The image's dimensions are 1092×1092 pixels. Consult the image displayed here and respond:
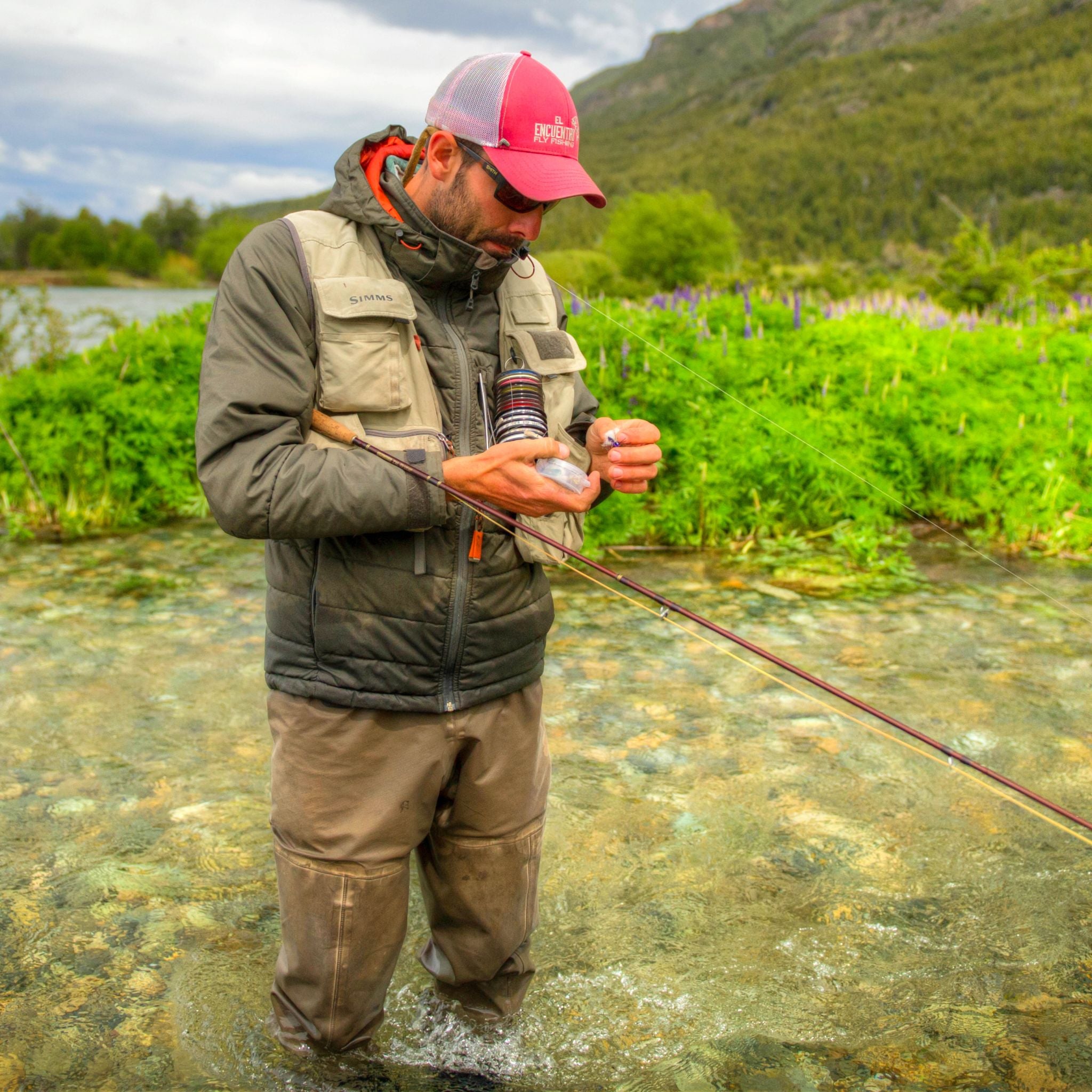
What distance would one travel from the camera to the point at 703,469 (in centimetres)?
704

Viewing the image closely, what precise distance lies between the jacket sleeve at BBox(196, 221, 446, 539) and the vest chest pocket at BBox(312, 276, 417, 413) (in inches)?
1.6

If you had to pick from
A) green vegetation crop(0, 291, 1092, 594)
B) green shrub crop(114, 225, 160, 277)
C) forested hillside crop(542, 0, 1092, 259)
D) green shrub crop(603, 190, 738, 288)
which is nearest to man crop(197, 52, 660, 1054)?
green vegetation crop(0, 291, 1092, 594)

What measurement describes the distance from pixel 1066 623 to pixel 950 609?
62 centimetres

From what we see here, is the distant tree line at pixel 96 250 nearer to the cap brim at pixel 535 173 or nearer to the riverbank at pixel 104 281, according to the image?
the riverbank at pixel 104 281

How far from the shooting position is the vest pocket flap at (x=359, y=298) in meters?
2.10

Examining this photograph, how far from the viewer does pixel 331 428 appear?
2.16m

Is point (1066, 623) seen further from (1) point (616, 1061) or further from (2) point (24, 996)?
(2) point (24, 996)

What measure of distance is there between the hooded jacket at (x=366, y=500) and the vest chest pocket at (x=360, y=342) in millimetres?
38

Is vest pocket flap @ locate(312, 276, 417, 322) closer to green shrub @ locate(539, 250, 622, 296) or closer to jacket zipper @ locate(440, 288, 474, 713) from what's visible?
jacket zipper @ locate(440, 288, 474, 713)

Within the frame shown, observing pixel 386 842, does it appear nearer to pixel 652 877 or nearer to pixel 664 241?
pixel 652 877

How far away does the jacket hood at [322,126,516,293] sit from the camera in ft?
7.20

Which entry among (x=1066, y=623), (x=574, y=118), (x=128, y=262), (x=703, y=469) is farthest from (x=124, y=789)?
(x=128, y=262)

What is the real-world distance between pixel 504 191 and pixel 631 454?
26.2 inches

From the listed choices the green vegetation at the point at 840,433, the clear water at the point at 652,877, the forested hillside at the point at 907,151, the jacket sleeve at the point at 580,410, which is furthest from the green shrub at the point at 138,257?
the jacket sleeve at the point at 580,410
